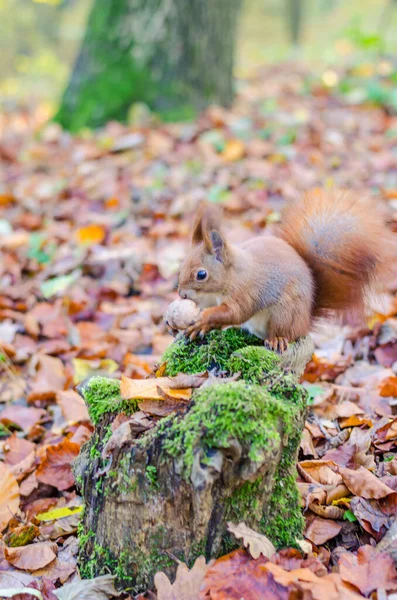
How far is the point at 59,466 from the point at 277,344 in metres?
0.98

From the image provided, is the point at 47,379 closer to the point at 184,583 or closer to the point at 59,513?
the point at 59,513

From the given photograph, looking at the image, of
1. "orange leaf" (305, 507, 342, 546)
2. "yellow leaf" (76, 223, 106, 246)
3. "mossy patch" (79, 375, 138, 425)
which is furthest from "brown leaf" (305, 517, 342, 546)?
"yellow leaf" (76, 223, 106, 246)

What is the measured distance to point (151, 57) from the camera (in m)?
5.84

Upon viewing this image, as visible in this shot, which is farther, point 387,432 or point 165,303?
point 165,303

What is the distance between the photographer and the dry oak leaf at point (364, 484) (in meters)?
1.97

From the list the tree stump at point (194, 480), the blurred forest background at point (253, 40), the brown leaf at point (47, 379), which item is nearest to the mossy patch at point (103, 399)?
the tree stump at point (194, 480)

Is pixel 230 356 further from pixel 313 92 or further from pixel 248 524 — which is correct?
pixel 313 92

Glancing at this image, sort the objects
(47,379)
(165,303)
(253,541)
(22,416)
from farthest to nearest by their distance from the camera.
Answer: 1. (165,303)
2. (47,379)
3. (22,416)
4. (253,541)

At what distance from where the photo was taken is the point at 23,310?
151 inches

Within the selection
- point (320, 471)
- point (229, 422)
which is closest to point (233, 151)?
point (320, 471)

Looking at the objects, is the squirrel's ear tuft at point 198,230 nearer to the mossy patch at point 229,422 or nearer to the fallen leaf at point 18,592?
the mossy patch at point 229,422

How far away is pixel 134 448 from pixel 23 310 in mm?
2324

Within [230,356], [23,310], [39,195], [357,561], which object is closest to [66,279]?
[23,310]

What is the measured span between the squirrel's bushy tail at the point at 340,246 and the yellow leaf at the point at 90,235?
218 centimetres
